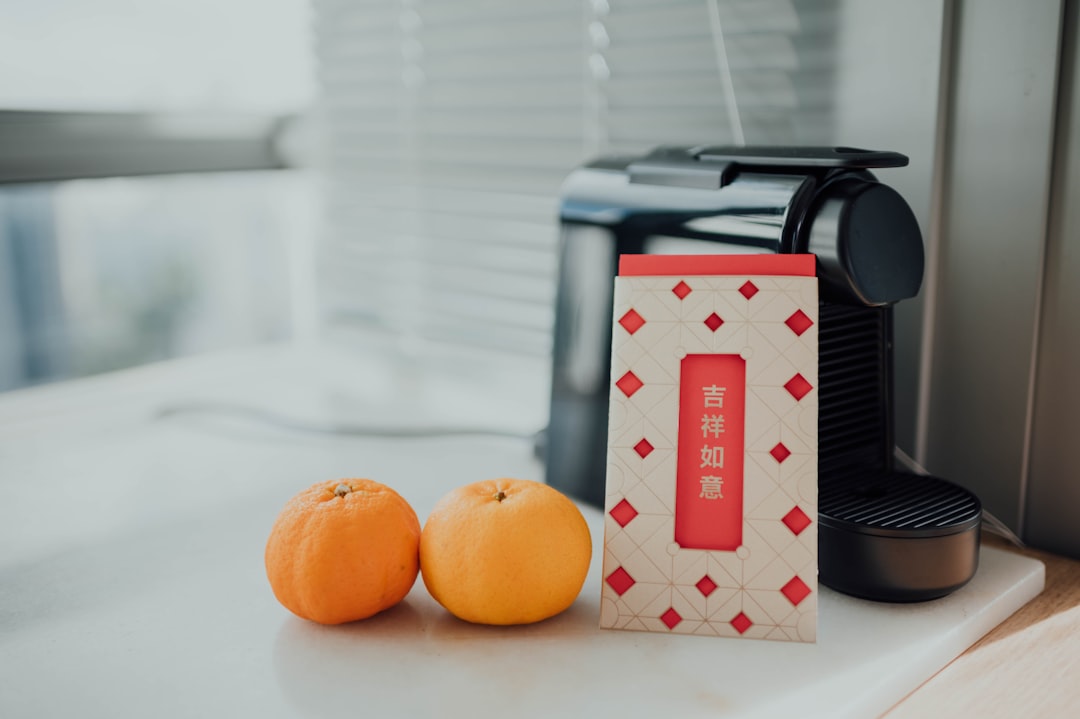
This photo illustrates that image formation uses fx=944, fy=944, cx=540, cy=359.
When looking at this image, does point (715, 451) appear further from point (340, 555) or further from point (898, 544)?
point (340, 555)

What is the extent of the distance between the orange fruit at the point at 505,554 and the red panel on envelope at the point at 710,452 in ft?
0.26

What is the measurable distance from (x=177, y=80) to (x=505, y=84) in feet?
3.44

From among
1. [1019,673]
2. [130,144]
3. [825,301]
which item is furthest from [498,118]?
[1019,673]

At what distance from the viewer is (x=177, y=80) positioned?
6.44ft

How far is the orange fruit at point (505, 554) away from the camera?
0.64 m

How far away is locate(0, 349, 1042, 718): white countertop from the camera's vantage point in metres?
0.59

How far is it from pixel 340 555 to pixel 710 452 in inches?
10.5

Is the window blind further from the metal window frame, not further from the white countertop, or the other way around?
the white countertop

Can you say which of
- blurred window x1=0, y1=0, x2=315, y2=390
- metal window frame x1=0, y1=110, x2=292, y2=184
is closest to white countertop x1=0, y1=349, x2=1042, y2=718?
metal window frame x1=0, y1=110, x2=292, y2=184

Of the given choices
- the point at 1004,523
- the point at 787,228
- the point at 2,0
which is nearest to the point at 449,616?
the point at 787,228

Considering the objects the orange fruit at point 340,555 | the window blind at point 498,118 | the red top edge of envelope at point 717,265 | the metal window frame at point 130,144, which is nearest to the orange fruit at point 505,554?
the orange fruit at point 340,555

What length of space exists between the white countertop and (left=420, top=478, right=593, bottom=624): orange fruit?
1.1 inches

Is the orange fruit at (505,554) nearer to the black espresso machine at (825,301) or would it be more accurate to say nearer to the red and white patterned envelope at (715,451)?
the red and white patterned envelope at (715,451)

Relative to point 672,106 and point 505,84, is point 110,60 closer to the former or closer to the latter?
point 505,84
